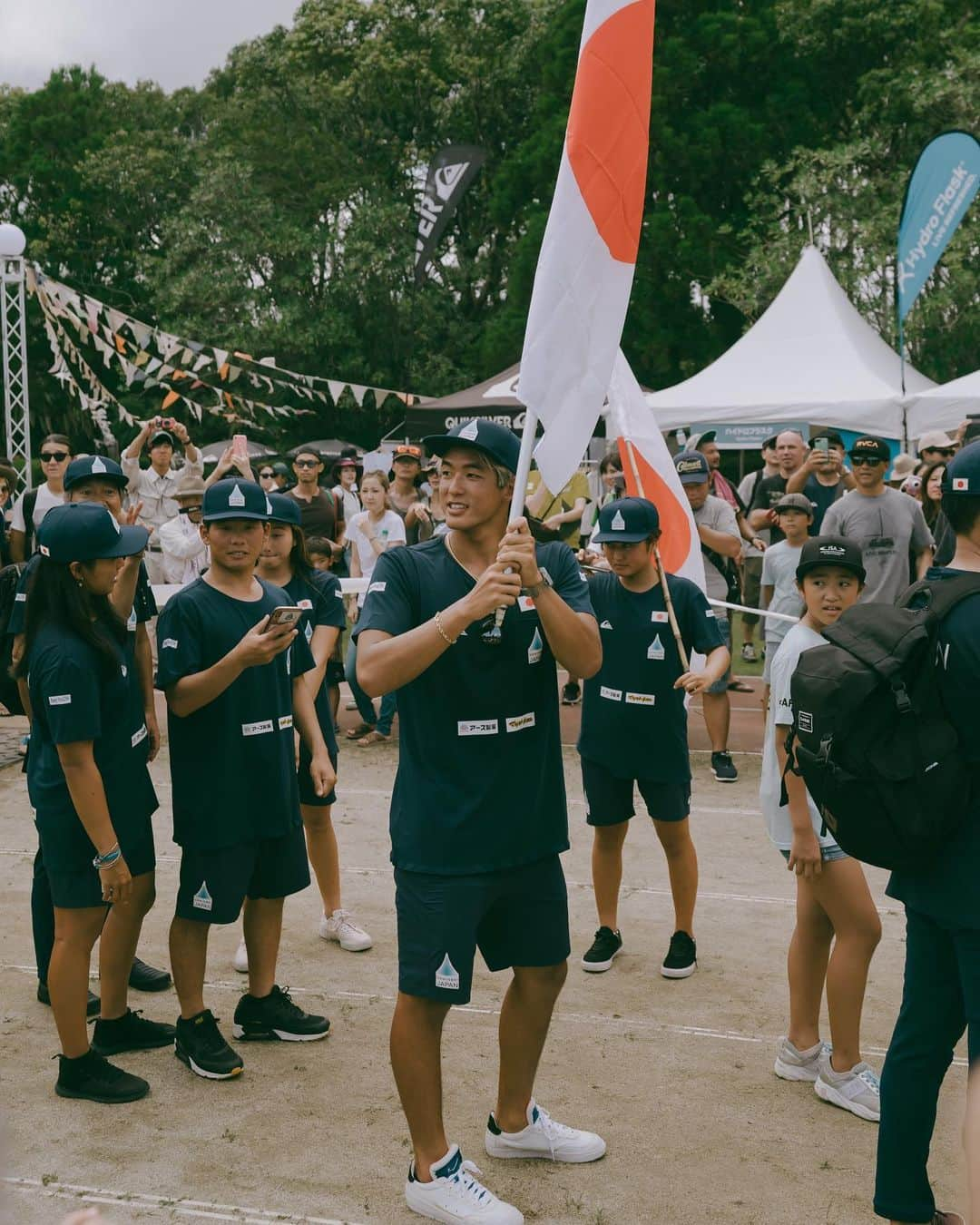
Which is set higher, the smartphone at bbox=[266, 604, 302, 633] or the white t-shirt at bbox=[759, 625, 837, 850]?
the smartphone at bbox=[266, 604, 302, 633]

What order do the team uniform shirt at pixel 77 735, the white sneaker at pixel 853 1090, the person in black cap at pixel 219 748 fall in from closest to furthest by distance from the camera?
1. the team uniform shirt at pixel 77 735
2. the white sneaker at pixel 853 1090
3. the person in black cap at pixel 219 748

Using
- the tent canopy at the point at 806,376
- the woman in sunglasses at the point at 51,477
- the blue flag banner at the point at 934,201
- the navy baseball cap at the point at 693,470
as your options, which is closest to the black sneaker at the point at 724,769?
the navy baseball cap at the point at 693,470

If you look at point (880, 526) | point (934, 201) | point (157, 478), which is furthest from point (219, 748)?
point (934, 201)

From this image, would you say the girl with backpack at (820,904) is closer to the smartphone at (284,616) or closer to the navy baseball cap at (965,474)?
the navy baseball cap at (965,474)

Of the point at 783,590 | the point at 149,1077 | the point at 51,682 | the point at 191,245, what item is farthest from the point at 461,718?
the point at 191,245

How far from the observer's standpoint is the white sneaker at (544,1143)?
12.4 ft

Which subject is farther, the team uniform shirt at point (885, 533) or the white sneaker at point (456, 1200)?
the team uniform shirt at point (885, 533)

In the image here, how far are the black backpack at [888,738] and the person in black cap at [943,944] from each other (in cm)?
4

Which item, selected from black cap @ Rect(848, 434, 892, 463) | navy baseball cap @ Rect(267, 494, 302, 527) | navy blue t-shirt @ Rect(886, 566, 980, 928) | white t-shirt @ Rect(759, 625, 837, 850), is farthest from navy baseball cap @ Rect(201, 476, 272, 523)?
black cap @ Rect(848, 434, 892, 463)

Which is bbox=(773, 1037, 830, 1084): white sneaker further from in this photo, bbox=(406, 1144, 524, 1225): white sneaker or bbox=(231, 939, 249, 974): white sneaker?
bbox=(231, 939, 249, 974): white sneaker

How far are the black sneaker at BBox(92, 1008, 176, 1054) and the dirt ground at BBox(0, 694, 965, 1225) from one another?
0.05m

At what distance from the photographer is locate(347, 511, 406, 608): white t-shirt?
34.8 ft

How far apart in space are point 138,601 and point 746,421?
12202 millimetres

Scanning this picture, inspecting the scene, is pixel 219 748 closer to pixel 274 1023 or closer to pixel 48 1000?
pixel 274 1023
